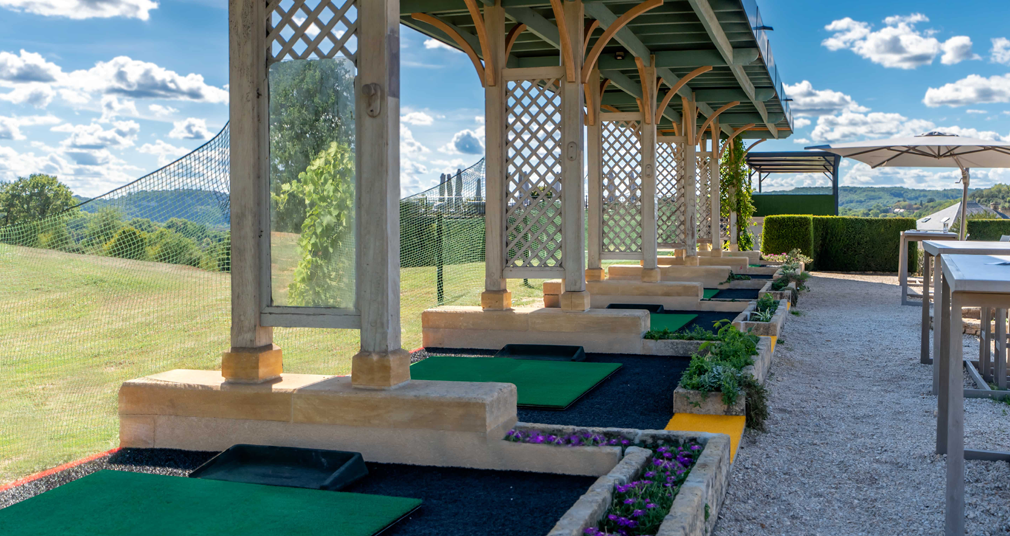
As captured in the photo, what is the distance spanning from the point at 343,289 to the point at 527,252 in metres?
3.53

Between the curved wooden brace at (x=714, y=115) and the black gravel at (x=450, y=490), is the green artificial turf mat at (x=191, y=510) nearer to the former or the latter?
the black gravel at (x=450, y=490)

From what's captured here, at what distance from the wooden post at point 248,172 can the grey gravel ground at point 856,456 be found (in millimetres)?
2399

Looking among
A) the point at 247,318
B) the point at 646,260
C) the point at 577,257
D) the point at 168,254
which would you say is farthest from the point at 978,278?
the point at 646,260

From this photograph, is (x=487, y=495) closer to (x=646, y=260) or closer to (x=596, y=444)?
(x=596, y=444)

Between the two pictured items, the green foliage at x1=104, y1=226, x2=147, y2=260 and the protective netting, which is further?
the green foliage at x1=104, y1=226, x2=147, y2=260

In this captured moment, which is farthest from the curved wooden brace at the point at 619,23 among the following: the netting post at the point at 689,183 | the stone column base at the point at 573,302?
the netting post at the point at 689,183

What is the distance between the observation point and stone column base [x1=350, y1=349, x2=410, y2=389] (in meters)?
3.49

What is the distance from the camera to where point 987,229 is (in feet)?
58.7

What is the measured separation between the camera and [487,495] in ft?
9.86

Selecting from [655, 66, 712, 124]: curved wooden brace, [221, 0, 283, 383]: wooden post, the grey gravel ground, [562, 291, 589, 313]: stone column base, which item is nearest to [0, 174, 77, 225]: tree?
[221, 0, 283, 383]: wooden post

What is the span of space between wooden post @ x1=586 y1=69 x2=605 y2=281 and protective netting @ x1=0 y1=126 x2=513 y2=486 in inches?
60.9

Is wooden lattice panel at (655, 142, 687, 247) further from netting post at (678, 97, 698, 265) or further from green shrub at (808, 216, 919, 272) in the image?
green shrub at (808, 216, 919, 272)

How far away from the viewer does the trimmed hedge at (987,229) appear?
1752 centimetres

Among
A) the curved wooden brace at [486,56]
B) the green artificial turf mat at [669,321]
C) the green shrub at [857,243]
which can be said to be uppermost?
the curved wooden brace at [486,56]
